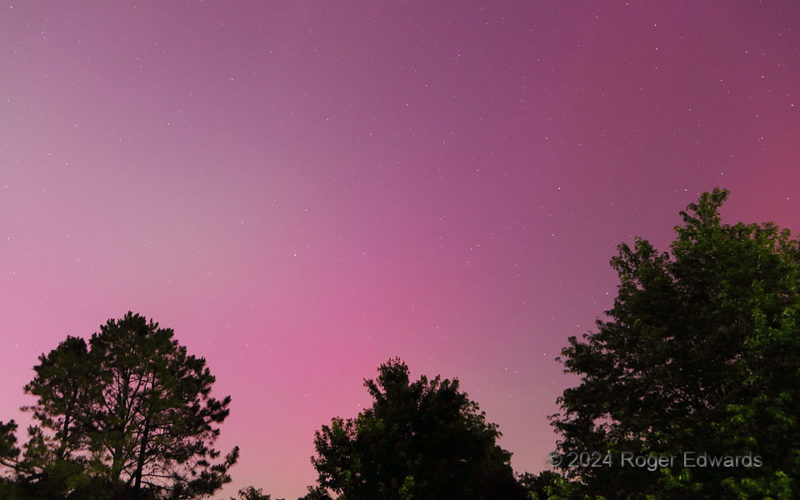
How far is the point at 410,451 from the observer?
3045 cm

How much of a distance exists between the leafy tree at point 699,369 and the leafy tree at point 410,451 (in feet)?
18.9

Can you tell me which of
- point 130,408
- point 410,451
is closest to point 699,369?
point 410,451

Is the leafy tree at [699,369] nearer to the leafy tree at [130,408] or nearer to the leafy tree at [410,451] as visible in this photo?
the leafy tree at [410,451]

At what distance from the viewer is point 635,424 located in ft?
77.3

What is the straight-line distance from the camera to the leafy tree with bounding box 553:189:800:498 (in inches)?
835

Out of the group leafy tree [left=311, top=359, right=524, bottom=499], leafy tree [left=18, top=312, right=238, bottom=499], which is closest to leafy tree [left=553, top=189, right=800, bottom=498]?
leafy tree [left=311, top=359, right=524, bottom=499]

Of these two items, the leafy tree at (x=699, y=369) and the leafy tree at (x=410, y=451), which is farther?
the leafy tree at (x=410, y=451)

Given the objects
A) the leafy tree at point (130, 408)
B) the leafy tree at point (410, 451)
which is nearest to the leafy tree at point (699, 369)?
the leafy tree at point (410, 451)

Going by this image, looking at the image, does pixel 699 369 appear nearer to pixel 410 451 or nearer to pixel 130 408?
pixel 410 451

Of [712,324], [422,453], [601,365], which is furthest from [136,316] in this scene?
[712,324]

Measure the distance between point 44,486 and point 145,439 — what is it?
7498mm

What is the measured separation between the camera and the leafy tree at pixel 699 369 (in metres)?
21.2

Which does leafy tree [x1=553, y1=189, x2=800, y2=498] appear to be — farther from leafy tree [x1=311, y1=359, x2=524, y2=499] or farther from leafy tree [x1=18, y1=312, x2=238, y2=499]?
leafy tree [x1=18, y1=312, x2=238, y2=499]

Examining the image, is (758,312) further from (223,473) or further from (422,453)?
(223,473)
